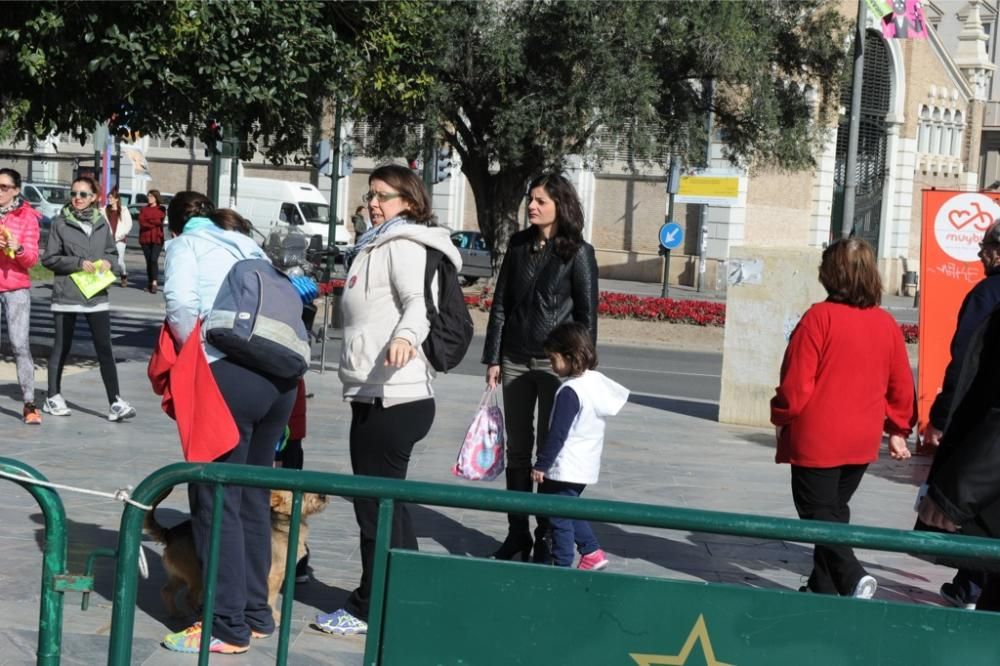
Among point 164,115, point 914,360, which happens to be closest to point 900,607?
point 164,115

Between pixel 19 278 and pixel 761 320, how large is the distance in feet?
19.4

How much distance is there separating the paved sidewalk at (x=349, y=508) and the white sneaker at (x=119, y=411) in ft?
0.23

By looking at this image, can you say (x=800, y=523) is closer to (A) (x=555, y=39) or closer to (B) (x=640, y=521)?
(B) (x=640, y=521)

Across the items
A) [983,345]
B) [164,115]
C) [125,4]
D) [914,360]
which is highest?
[125,4]

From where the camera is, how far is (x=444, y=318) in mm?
5340

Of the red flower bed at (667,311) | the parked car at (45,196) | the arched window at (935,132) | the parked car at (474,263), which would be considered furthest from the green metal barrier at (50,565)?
the arched window at (935,132)

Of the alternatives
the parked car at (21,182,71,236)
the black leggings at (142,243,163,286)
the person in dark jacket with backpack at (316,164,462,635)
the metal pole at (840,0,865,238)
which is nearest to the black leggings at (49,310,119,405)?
the person in dark jacket with backpack at (316,164,462,635)

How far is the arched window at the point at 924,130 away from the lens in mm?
45062

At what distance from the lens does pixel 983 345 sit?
4.27 metres

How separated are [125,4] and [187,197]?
6974 mm

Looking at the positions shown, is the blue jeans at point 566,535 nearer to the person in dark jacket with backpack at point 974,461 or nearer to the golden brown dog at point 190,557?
→ the golden brown dog at point 190,557

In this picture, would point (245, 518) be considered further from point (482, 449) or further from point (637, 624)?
point (637, 624)

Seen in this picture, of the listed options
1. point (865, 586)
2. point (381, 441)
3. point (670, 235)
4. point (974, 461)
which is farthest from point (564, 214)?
point (670, 235)

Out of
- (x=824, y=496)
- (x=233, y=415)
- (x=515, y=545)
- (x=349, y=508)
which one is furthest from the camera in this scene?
(x=349, y=508)
